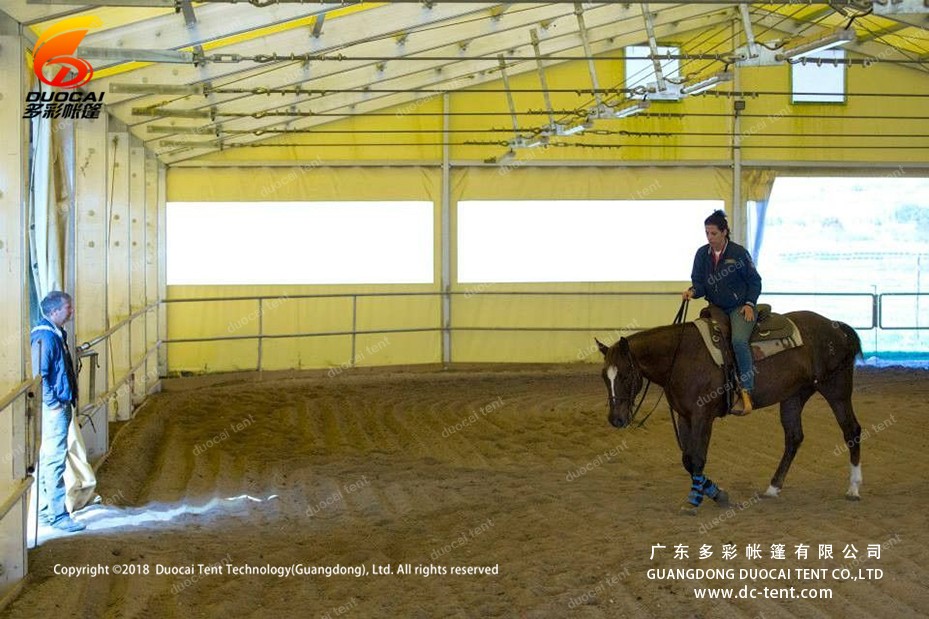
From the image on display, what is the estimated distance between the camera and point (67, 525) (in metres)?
6.61

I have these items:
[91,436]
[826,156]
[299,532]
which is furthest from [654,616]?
[826,156]

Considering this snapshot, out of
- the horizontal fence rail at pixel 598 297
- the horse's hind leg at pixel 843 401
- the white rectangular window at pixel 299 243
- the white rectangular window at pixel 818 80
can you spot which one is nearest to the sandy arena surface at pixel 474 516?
the horse's hind leg at pixel 843 401

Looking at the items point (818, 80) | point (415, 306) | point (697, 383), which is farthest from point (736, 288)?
point (818, 80)

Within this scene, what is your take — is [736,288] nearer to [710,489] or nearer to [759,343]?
[759,343]

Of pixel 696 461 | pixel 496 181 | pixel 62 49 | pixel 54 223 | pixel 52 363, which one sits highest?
pixel 62 49

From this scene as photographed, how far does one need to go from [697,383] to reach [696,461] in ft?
1.66

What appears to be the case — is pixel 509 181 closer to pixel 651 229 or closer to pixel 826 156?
pixel 651 229

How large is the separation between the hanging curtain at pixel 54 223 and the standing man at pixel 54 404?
0.21m

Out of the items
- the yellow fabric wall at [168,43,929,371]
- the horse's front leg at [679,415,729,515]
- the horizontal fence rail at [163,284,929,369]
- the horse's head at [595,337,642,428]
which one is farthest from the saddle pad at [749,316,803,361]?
the yellow fabric wall at [168,43,929,371]

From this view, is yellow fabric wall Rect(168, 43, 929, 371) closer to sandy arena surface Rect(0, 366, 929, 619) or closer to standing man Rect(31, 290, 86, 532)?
sandy arena surface Rect(0, 366, 929, 619)

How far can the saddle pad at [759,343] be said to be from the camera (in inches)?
283

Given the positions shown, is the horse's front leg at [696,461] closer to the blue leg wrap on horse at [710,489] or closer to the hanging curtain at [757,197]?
the blue leg wrap on horse at [710,489]

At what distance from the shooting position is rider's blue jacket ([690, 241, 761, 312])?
7199 mm

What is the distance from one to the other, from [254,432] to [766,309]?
5.43 metres
